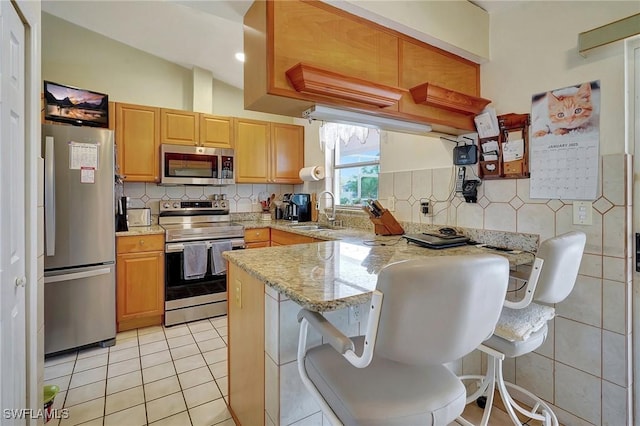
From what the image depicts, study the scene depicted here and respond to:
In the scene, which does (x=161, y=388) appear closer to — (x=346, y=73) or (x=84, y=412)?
(x=84, y=412)

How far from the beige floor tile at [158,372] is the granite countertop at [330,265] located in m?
1.21

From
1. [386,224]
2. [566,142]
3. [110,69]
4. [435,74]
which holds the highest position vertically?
[110,69]

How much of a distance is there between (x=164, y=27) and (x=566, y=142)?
3.33m

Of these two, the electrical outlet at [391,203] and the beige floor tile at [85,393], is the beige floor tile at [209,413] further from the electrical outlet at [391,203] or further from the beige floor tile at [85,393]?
the electrical outlet at [391,203]

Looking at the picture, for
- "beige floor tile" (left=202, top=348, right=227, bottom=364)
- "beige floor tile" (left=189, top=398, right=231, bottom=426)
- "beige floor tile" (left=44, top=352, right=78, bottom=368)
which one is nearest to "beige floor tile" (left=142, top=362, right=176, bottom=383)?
"beige floor tile" (left=202, top=348, right=227, bottom=364)

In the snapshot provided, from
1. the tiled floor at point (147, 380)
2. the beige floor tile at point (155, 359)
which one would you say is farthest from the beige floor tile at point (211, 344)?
the beige floor tile at point (155, 359)

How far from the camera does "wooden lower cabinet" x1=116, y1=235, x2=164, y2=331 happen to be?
2746 millimetres

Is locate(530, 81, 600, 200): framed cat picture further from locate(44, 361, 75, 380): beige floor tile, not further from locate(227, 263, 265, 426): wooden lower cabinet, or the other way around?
locate(44, 361, 75, 380): beige floor tile

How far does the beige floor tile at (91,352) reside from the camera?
2.43m

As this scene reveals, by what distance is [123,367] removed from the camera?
2242 mm

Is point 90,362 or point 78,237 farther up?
point 78,237

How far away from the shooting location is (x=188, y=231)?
3000mm

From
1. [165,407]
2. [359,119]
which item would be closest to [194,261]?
[165,407]

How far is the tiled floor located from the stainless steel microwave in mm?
1527
